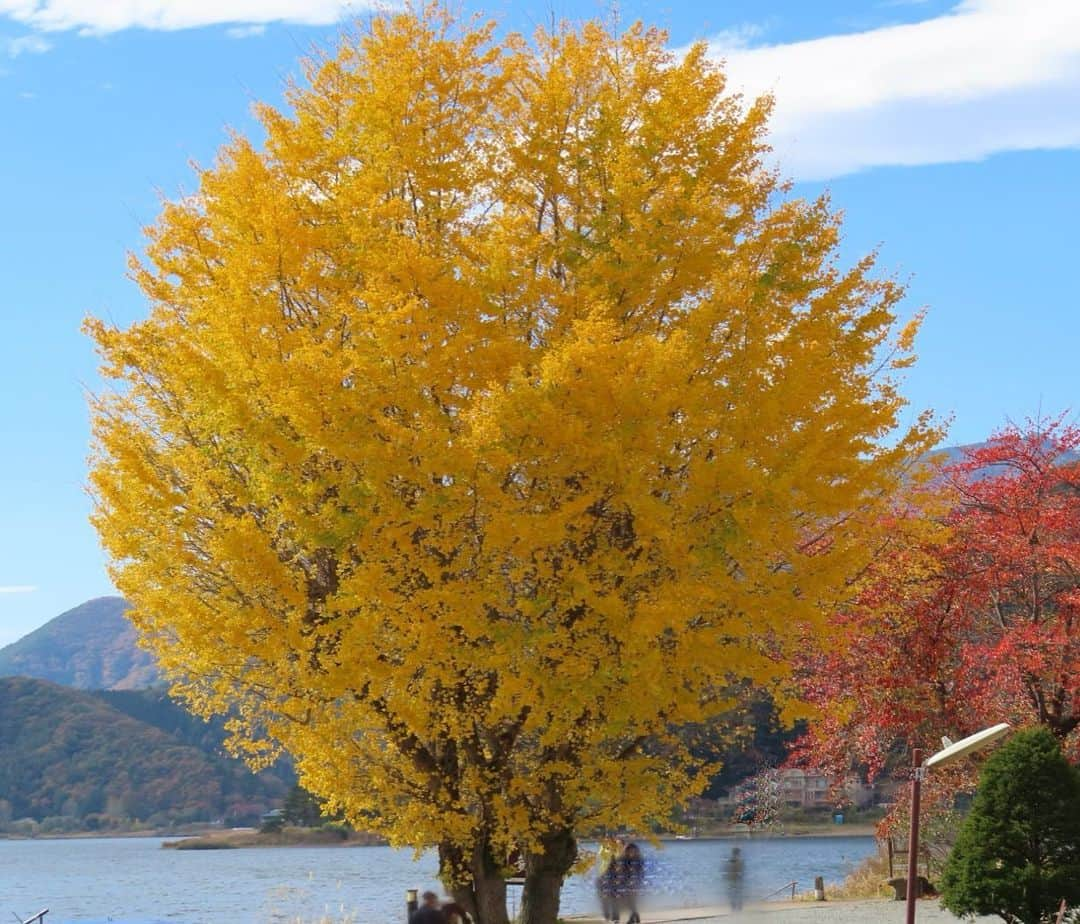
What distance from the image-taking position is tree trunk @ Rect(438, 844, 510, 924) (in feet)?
49.2

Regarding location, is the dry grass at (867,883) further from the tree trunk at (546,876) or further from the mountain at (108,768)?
the mountain at (108,768)

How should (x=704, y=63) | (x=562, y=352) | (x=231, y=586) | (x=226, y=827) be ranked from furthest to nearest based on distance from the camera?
(x=226, y=827) → (x=704, y=63) → (x=231, y=586) → (x=562, y=352)

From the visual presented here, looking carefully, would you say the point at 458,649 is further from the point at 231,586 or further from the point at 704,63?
the point at 704,63

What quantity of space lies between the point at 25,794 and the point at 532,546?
307 feet

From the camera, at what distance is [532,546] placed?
12.2 m

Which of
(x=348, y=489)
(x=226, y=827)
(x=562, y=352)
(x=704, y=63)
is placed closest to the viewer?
(x=562, y=352)

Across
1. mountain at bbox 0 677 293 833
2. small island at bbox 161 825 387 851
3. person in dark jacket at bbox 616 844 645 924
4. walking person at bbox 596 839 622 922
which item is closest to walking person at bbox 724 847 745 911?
person in dark jacket at bbox 616 844 645 924

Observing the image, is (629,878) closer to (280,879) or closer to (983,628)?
(983,628)

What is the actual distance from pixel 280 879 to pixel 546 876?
54.3m

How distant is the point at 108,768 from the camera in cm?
9475

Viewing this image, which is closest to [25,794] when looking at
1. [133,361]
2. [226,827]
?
[226,827]

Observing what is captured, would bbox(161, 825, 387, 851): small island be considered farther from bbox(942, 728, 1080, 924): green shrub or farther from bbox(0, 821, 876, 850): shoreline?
bbox(942, 728, 1080, 924): green shrub

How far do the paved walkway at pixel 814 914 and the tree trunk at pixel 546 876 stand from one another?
6704 mm

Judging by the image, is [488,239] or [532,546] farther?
[488,239]
